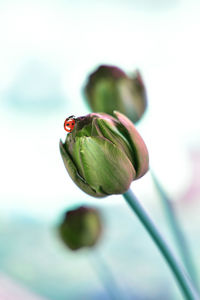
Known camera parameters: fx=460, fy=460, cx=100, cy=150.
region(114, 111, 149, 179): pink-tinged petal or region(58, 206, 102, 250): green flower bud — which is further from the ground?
region(114, 111, 149, 179): pink-tinged petal

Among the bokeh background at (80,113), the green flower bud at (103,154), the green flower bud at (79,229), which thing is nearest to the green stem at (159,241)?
the green flower bud at (103,154)

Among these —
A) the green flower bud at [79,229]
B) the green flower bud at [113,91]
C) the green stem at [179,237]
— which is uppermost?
the green flower bud at [113,91]

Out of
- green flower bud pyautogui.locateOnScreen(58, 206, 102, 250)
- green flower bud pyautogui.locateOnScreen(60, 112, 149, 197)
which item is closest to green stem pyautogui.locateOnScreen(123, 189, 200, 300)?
green flower bud pyautogui.locateOnScreen(60, 112, 149, 197)

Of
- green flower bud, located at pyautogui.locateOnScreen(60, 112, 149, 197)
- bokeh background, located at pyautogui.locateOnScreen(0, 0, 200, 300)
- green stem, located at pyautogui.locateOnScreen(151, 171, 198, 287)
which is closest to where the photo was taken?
green flower bud, located at pyautogui.locateOnScreen(60, 112, 149, 197)

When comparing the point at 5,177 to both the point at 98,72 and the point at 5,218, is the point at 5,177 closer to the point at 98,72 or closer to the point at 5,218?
the point at 5,218

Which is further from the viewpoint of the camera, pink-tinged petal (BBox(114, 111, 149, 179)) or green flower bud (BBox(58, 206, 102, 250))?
green flower bud (BBox(58, 206, 102, 250))

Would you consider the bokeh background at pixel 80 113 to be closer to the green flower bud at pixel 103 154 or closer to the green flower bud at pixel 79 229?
the green flower bud at pixel 79 229

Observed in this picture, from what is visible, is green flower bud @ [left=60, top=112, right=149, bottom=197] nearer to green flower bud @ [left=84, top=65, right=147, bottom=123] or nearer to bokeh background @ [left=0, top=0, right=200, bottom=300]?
green flower bud @ [left=84, top=65, right=147, bottom=123]
